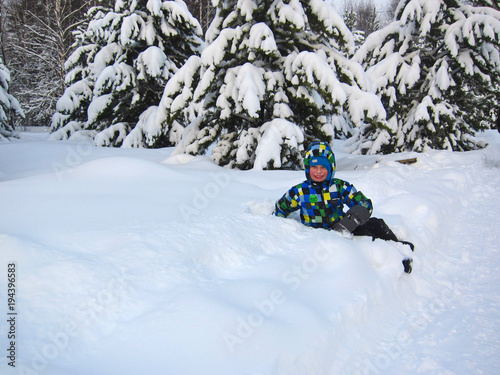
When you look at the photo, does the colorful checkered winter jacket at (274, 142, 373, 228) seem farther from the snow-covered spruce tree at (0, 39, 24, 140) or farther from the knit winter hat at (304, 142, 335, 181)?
the snow-covered spruce tree at (0, 39, 24, 140)

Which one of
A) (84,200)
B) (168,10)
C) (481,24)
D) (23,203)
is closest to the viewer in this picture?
(23,203)

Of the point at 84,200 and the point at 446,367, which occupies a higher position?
the point at 84,200

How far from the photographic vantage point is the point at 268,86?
6.37m

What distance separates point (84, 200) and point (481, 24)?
35.1ft

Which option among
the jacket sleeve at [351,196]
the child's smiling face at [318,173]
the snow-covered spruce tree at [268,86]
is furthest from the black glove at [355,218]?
the snow-covered spruce tree at [268,86]

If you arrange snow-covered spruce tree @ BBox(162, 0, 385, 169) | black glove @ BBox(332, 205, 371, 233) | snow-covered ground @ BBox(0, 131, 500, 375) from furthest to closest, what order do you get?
snow-covered spruce tree @ BBox(162, 0, 385, 169)
black glove @ BBox(332, 205, 371, 233)
snow-covered ground @ BBox(0, 131, 500, 375)

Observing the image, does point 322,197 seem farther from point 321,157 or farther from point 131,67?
point 131,67

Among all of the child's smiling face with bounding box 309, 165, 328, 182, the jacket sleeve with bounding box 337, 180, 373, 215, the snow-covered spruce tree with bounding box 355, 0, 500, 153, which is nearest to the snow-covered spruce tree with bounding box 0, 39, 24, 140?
the snow-covered spruce tree with bounding box 355, 0, 500, 153

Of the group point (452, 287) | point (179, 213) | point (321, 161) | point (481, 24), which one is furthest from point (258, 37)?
point (481, 24)

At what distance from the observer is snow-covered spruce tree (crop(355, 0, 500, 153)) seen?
30.3 ft

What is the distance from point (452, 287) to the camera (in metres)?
3.10

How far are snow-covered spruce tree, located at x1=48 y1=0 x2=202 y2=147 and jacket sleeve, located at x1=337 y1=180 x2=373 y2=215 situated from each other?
647 centimetres

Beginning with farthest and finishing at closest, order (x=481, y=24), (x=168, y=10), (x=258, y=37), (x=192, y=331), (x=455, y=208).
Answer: (x=168, y=10)
(x=481, y=24)
(x=258, y=37)
(x=455, y=208)
(x=192, y=331)

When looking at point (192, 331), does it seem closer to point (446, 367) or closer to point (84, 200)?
point (446, 367)
